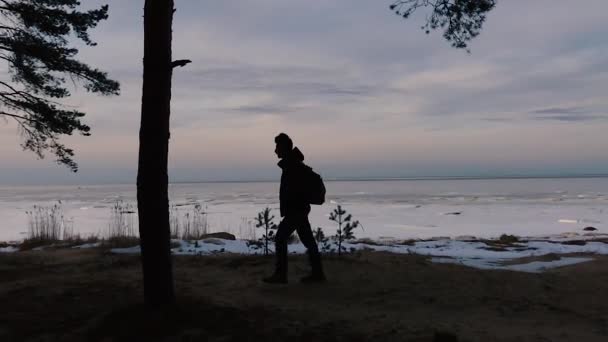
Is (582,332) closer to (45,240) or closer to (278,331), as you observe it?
(278,331)

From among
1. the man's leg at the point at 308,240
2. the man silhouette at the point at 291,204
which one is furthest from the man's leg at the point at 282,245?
the man's leg at the point at 308,240

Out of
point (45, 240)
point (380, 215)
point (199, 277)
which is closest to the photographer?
point (199, 277)

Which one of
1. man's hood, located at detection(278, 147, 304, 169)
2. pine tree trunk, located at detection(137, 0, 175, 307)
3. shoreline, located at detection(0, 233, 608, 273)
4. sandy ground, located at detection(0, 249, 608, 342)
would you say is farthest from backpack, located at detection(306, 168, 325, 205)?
shoreline, located at detection(0, 233, 608, 273)

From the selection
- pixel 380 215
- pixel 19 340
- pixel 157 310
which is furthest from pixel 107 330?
pixel 380 215

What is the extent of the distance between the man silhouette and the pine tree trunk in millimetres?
1799

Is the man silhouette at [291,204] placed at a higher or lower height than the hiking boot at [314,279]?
higher

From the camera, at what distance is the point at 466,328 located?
518 cm

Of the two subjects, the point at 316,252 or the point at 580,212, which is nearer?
the point at 316,252

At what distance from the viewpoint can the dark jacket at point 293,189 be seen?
693cm

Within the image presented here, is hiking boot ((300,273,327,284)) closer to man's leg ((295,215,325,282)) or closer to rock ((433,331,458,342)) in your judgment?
man's leg ((295,215,325,282))

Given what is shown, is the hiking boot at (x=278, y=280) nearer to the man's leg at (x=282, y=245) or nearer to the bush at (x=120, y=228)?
the man's leg at (x=282, y=245)

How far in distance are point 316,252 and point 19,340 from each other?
351 cm

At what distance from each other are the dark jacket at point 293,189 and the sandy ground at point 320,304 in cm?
101

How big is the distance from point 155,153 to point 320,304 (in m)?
2.52
